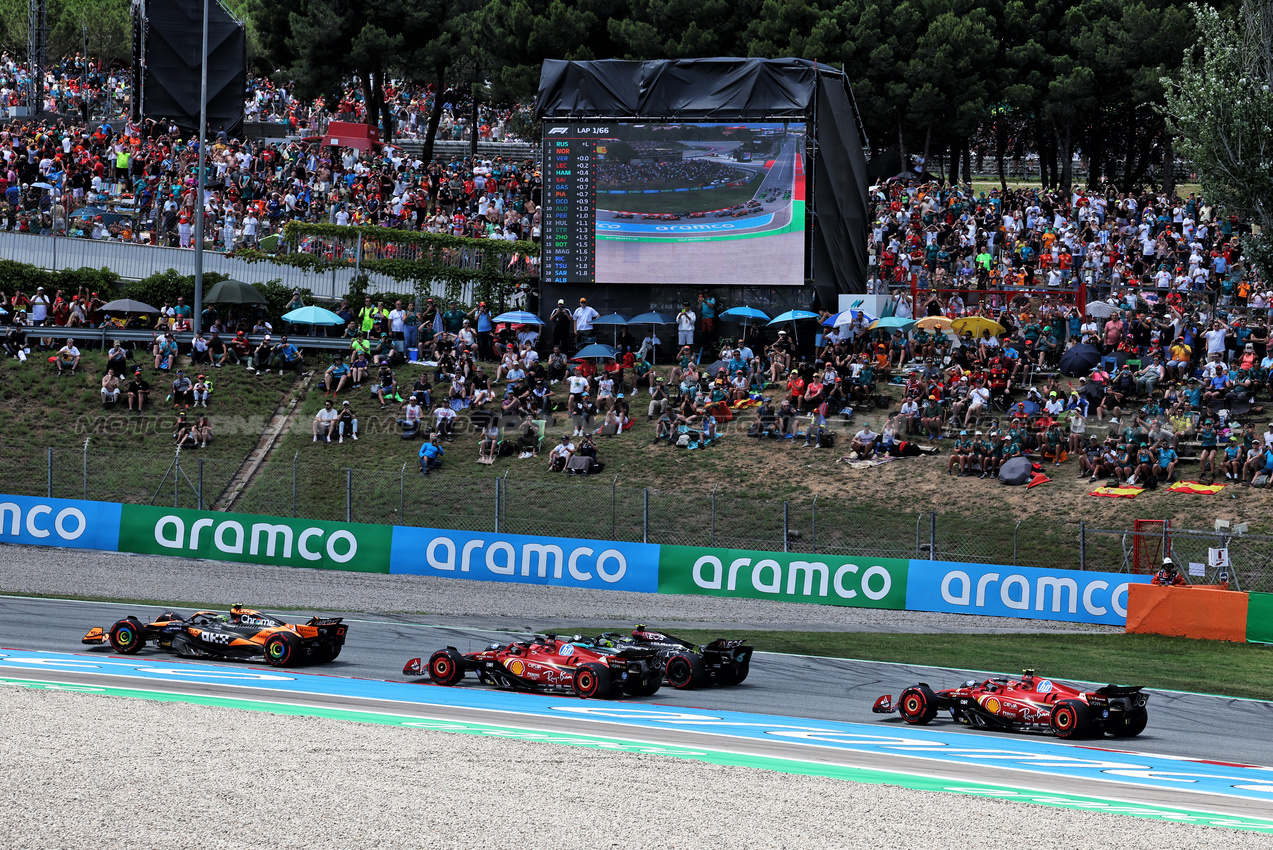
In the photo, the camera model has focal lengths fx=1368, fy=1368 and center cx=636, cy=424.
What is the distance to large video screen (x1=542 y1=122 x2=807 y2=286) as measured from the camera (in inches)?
1412

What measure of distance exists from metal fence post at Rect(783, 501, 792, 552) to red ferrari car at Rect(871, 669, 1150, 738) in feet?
36.6

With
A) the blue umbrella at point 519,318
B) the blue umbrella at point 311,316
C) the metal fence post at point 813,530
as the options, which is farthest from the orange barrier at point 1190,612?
the blue umbrella at point 311,316

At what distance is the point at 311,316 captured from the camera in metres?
37.5

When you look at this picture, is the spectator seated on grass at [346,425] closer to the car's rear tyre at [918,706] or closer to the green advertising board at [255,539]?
the green advertising board at [255,539]

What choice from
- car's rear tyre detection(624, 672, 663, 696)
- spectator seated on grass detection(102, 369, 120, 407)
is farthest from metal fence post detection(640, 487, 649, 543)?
spectator seated on grass detection(102, 369, 120, 407)

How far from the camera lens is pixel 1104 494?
27.6 metres

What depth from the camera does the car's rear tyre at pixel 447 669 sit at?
16391 mm

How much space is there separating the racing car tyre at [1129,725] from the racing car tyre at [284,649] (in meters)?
9.75

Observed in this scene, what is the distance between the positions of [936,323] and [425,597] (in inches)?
611

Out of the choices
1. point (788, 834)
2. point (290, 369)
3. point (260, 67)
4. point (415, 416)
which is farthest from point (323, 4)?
point (788, 834)

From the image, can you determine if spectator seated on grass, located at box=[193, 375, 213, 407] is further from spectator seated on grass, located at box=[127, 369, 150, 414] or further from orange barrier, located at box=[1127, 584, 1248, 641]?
orange barrier, located at box=[1127, 584, 1248, 641]

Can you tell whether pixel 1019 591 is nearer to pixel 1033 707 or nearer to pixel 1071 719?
pixel 1033 707

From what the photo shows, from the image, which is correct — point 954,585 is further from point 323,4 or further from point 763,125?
point 323,4

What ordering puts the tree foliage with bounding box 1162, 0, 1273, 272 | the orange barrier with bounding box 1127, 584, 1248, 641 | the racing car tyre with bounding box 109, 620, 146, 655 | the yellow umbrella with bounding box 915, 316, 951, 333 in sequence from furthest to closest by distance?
the yellow umbrella with bounding box 915, 316, 951, 333 < the tree foliage with bounding box 1162, 0, 1273, 272 < the orange barrier with bounding box 1127, 584, 1248, 641 < the racing car tyre with bounding box 109, 620, 146, 655
